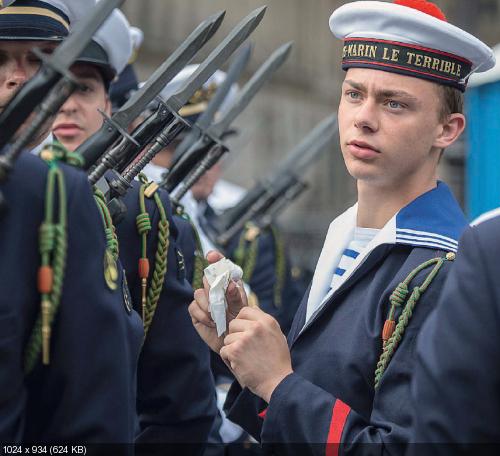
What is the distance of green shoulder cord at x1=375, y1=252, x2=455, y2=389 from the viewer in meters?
2.52

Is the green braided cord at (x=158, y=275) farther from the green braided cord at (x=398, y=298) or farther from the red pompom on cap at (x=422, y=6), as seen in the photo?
the red pompom on cap at (x=422, y=6)

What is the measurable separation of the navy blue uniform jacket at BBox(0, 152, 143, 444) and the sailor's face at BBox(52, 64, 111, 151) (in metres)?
1.39

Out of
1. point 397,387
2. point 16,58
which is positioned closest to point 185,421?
point 397,387

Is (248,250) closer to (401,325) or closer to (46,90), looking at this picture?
(401,325)

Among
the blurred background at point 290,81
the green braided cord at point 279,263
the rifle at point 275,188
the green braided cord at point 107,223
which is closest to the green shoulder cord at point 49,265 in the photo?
the green braided cord at point 107,223

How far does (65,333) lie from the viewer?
6.74 ft

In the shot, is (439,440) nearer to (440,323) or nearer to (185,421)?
(440,323)

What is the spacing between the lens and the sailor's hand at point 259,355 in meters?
2.63

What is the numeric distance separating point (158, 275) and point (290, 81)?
69.8 feet

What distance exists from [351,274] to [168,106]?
0.75 metres

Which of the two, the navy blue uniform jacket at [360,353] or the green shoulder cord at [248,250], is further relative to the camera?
the green shoulder cord at [248,250]

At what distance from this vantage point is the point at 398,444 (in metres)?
2.40

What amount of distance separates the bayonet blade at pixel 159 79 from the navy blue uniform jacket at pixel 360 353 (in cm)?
76

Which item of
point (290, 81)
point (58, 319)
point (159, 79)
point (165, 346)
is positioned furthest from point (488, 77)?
point (290, 81)
